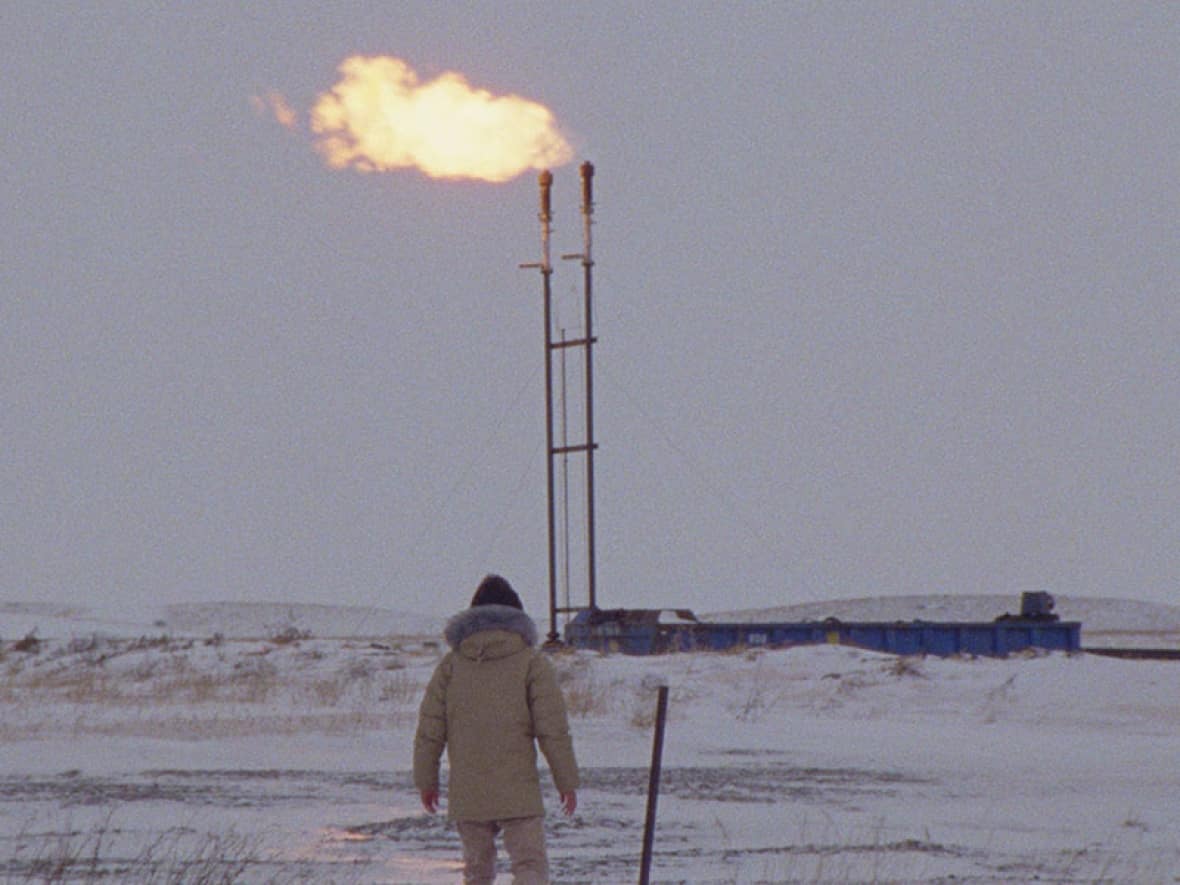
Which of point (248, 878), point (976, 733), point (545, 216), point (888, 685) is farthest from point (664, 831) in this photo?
point (545, 216)

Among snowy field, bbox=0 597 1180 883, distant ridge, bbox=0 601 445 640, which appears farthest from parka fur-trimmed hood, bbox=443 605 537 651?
distant ridge, bbox=0 601 445 640

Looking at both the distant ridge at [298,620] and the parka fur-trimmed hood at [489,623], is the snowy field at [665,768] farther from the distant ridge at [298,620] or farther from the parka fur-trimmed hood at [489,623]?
the distant ridge at [298,620]

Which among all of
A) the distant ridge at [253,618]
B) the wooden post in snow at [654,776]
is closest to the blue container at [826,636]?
the wooden post in snow at [654,776]

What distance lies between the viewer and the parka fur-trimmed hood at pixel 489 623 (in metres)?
8.55

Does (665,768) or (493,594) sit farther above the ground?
(493,594)

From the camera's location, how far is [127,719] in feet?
87.6

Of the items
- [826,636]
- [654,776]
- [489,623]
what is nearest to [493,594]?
[489,623]

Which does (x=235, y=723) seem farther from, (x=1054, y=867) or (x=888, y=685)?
(x=1054, y=867)

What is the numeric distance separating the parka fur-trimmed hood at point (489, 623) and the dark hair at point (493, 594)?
0.07 metres

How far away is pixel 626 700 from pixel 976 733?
18.4 ft

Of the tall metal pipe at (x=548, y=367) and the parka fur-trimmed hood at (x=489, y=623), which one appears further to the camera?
the tall metal pipe at (x=548, y=367)

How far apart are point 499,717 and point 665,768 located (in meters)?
11.1

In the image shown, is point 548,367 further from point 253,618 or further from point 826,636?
point 253,618

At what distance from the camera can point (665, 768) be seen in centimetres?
1934
